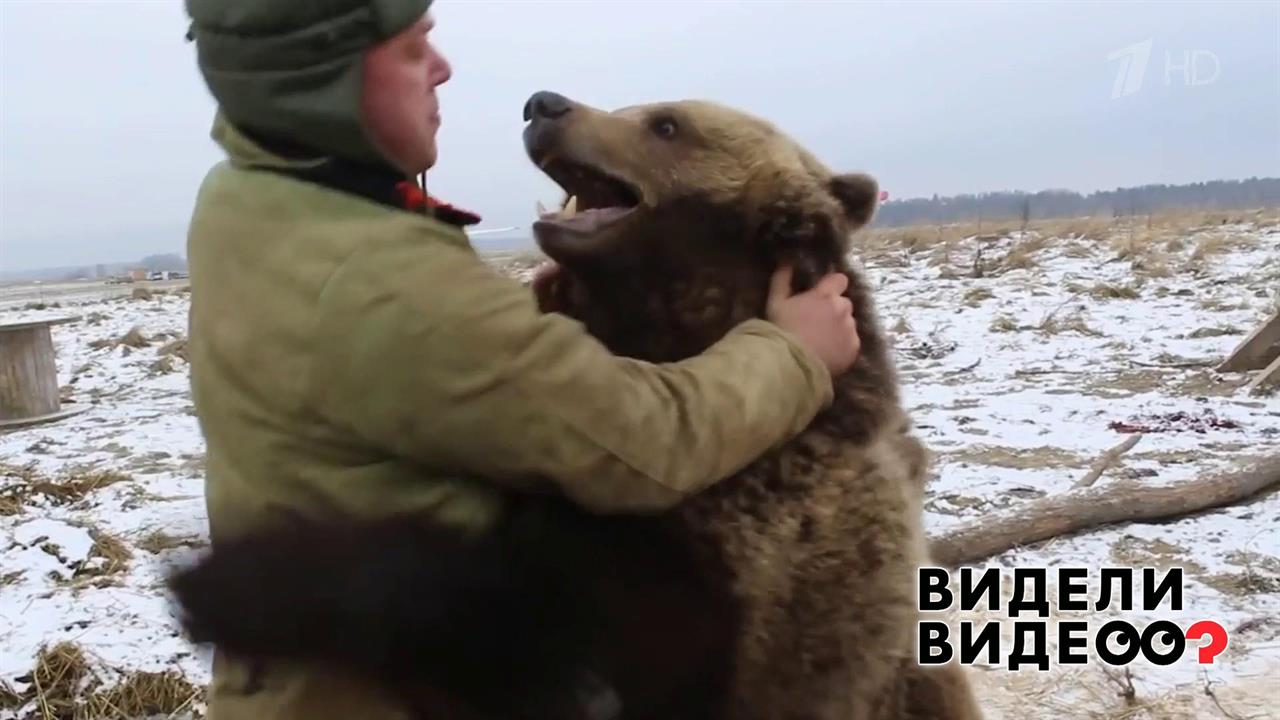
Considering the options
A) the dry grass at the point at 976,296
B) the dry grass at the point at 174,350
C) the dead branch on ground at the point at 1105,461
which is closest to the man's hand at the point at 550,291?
the dead branch on ground at the point at 1105,461

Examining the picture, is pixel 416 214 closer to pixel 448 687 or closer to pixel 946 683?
pixel 448 687

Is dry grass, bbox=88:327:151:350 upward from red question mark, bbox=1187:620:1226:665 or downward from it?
upward

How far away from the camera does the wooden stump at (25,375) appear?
31.0 ft

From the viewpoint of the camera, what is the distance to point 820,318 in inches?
62.4

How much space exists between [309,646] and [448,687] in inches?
6.3

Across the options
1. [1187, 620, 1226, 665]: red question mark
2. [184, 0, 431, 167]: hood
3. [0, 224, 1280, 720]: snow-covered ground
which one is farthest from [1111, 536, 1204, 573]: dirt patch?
[184, 0, 431, 167]: hood

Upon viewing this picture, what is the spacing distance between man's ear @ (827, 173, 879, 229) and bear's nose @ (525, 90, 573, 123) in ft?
1.45

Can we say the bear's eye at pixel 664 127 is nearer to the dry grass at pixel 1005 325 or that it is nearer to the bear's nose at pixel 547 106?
the bear's nose at pixel 547 106

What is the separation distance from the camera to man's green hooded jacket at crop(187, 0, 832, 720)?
119 centimetres

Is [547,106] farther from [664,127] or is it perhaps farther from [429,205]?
[429,205]

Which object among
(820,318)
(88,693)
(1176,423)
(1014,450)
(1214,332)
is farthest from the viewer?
(1214,332)

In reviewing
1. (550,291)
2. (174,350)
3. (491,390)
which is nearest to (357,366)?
(491,390)

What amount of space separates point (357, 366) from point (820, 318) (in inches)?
27.0

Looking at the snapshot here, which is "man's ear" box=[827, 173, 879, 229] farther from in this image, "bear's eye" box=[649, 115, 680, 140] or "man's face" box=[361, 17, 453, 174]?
"man's face" box=[361, 17, 453, 174]
